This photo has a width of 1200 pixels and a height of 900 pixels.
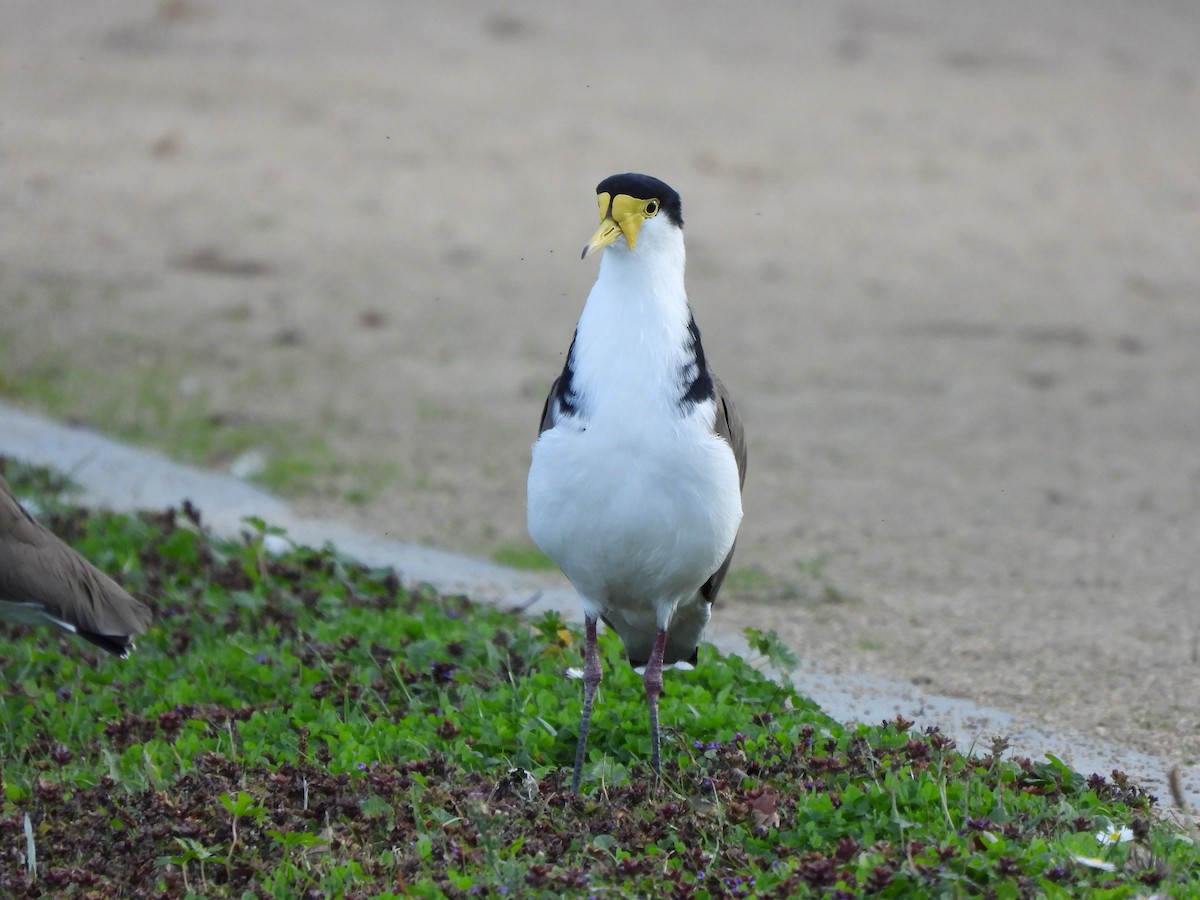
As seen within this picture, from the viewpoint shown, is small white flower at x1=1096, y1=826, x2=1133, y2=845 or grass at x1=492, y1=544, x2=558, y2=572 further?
grass at x1=492, y1=544, x2=558, y2=572

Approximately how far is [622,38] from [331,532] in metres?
10.2

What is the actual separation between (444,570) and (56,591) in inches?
75.0

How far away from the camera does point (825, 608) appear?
5965 millimetres

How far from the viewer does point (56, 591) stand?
173 inches

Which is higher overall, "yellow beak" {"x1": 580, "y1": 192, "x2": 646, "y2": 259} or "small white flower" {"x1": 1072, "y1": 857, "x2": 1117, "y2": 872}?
"yellow beak" {"x1": 580, "y1": 192, "x2": 646, "y2": 259}

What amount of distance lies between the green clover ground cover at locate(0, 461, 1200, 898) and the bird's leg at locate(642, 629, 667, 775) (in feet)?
0.18

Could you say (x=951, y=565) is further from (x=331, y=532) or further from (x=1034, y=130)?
(x=1034, y=130)

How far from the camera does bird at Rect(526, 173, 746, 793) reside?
12.2ft

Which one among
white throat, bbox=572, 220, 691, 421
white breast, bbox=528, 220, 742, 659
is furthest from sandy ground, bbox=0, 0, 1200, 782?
white throat, bbox=572, 220, 691, 421

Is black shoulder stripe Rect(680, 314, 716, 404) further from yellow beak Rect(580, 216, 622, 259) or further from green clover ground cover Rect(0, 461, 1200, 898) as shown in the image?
green clover ground cover Rect(0, 461, 1200, 898)

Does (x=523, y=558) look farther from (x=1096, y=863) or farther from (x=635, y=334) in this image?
(x=1096, y=863)

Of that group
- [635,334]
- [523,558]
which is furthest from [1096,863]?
[523,558]

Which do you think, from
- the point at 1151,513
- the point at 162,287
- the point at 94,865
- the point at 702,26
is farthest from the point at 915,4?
the point at 94,865

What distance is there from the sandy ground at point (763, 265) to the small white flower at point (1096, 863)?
120cm
